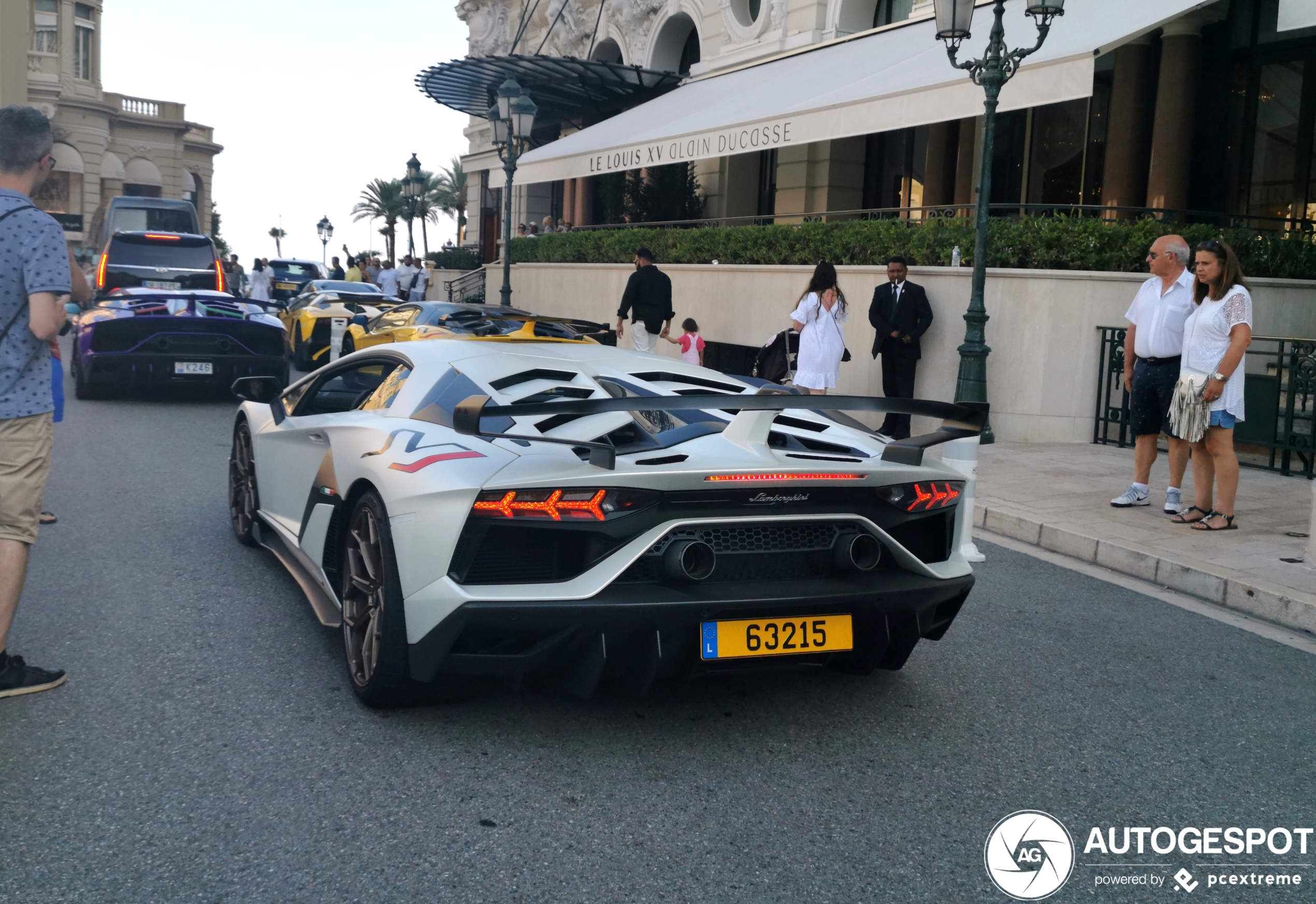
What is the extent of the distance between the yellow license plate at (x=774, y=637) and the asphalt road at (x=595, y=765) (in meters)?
0.34

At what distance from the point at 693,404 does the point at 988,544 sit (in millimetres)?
4481

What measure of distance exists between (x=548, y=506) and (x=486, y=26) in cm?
3666

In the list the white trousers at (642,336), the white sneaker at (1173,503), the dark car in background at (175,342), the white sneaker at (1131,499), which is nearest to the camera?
the white sneaker at (1173,503)

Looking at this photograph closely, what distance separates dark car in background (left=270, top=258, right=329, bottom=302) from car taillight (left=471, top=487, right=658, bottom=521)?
104 feet

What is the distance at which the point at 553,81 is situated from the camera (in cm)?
2564

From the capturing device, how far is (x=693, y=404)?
139 inches

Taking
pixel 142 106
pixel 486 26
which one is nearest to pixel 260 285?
pixel 486 26

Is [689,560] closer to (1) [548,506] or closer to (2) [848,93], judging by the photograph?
(1) [548,506]

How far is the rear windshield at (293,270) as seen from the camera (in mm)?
35438

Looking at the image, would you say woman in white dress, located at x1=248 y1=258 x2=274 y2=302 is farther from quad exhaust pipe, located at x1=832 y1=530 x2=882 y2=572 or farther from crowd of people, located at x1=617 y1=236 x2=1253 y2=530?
quad exhaust pipe, located at x1=832 y1=530 x2=882 y2=572

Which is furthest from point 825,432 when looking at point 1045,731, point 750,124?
point 750,124

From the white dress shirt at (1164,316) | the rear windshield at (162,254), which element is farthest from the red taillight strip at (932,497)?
the rear windshield at (162,254)

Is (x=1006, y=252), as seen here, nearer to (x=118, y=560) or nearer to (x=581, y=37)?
(x=118, y=560)

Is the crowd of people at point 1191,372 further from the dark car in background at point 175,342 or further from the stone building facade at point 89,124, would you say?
the stone building facade at point 89,124
